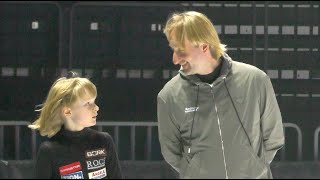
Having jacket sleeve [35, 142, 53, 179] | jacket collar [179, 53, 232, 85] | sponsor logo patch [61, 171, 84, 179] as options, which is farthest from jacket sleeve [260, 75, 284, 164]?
jacket sleeve [35, 142, 53, 179]

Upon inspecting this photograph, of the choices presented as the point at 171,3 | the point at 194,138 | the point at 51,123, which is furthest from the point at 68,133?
the point at 171,3

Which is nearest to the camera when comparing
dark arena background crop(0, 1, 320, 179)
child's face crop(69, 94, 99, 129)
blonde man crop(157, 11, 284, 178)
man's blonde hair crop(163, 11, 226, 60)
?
man's blonde hair crop(163, 11, 226, 60)

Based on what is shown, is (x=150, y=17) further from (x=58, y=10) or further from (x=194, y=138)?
(x=194, y=138)

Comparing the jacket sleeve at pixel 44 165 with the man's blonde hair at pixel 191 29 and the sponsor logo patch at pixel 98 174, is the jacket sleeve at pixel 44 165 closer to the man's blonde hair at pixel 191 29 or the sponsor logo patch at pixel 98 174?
the sponsor logo patch at pixel 98 174

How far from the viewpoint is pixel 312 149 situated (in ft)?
21.9

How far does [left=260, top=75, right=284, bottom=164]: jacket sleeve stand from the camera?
2.54m

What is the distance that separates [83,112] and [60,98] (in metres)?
0.11

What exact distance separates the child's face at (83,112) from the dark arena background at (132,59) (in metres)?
3.92

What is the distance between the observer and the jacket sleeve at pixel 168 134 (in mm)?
2604

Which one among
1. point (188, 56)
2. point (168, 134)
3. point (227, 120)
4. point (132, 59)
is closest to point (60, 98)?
point (168, 134)

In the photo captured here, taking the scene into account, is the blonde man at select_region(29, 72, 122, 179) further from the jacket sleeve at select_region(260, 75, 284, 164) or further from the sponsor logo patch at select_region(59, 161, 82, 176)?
the jacket sleeve at select_region(260, 75, 284, 164)

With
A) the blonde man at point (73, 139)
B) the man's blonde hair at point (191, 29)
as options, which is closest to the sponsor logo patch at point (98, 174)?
the blonde man at point (73, 139)

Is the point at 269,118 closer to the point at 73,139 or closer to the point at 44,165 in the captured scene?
the point at 73,139

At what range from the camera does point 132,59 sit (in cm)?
674
